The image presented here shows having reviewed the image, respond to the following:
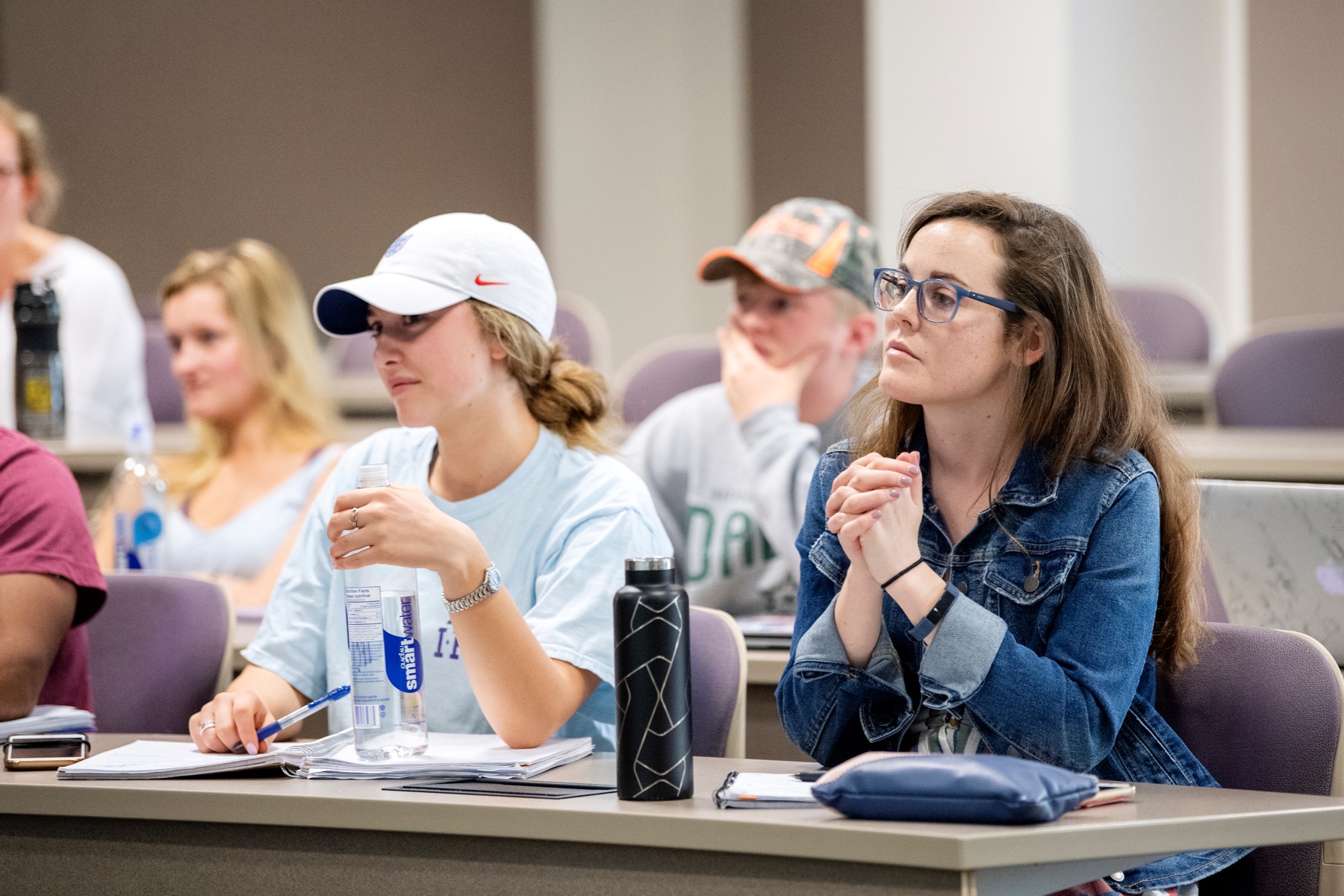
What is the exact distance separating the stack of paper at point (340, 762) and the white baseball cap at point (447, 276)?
0.50m

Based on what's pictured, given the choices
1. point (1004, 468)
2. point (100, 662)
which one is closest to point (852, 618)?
point (1004, 468)

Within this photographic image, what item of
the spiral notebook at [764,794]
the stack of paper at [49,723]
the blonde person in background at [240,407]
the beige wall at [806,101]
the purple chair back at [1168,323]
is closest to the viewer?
the spiral notebook at [764,794]

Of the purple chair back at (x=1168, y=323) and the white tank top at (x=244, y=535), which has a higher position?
the purple chair back at (x=1168, y=323)

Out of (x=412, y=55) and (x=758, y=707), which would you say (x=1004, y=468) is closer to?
(x=758, y=707)

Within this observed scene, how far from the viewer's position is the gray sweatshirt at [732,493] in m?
2.54

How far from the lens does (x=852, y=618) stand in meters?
1.48

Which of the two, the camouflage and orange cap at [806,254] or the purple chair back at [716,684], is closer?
the purple chair back at [716,684]

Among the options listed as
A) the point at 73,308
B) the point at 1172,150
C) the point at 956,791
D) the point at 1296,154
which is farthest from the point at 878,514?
the point at 1172,150

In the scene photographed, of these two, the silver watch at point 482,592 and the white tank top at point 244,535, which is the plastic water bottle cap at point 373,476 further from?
the white tank top at point 244,535

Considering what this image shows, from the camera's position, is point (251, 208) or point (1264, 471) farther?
point (251, 208)

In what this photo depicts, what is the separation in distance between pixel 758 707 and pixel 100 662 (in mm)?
913

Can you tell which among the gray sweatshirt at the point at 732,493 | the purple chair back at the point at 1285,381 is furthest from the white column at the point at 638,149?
the gray sweatshirt at the point at 732,493

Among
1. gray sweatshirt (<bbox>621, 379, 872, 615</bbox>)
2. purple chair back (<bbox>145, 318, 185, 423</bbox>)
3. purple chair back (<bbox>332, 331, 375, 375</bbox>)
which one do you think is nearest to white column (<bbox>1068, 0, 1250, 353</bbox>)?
purple chair back (<bbox>332, 331, 375, 375</bbox>)

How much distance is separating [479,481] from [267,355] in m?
1.43
